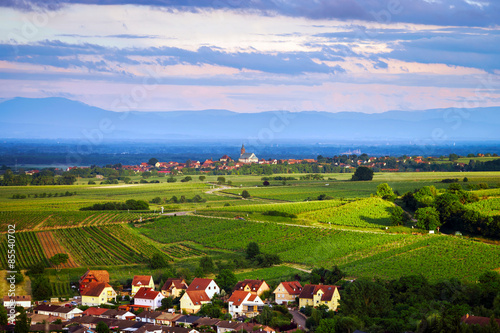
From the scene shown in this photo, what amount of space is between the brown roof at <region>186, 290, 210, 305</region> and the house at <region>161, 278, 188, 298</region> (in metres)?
1.39

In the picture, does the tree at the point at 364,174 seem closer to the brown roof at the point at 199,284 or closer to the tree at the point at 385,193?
the tree at the point at 385,193

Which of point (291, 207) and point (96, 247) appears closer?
point (96, 247)

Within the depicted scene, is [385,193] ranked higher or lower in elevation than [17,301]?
higher

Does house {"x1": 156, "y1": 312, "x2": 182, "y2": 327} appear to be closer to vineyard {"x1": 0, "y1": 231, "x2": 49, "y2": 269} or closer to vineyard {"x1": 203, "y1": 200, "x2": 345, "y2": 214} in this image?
vineyard {"x1": 0, "y1": 231, "x2": 49, "y2": 269}

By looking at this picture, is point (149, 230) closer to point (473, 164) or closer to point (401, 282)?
point (401, 282)

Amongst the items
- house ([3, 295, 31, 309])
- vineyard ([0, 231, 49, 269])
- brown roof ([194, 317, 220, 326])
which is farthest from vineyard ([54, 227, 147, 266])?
brown roof ([194, 317, 220, 326])

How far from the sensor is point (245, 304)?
93.7ft

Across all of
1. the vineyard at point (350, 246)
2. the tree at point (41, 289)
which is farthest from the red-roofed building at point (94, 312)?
the vineyard at point (350, 246)

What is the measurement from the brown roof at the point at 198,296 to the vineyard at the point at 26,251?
478 inches

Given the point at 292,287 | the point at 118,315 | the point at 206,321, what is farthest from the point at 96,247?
the point at 206,321

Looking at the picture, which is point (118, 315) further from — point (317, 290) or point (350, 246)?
point (350, 246)

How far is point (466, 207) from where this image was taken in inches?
1779

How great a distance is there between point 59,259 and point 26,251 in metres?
4.52

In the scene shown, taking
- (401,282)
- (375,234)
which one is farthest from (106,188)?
(401,282)
